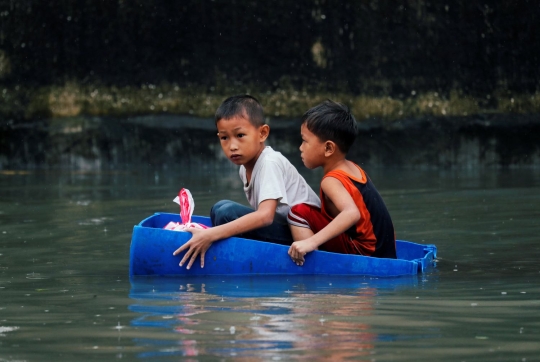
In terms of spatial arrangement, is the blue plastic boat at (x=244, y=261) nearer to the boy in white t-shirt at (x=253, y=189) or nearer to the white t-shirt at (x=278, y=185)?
the boy in white t-shirt at (x=253, y=189)

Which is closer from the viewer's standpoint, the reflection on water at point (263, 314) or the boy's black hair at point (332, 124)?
the reflection on water at point (263, 314)

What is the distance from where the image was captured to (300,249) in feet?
14.9

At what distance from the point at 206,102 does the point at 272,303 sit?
8353 mm

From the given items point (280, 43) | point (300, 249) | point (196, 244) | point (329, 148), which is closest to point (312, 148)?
point (329, 148)

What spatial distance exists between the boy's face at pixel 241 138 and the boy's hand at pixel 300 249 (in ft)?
1.72

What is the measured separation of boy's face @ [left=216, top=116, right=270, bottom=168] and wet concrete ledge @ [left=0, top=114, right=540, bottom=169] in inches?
274

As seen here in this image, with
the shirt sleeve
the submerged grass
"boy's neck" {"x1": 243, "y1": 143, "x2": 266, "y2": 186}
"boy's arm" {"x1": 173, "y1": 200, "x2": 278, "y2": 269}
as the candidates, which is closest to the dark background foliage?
the submerged grass

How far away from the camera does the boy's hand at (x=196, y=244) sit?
465cm

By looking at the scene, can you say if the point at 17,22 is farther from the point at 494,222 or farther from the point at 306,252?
the point at 306,252

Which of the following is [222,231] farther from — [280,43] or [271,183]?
[280,43]

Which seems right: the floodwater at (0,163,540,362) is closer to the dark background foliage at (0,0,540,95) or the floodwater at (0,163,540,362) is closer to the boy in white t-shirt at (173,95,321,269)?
the boy in white t-shirt at (173,95,321,269)

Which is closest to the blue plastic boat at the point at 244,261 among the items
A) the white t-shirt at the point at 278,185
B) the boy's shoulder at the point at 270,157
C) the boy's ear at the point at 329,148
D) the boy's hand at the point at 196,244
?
the boy's hand at the point at 196,244

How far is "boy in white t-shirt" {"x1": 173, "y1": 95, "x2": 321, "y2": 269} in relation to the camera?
468 cm

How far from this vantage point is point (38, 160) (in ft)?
41.1
